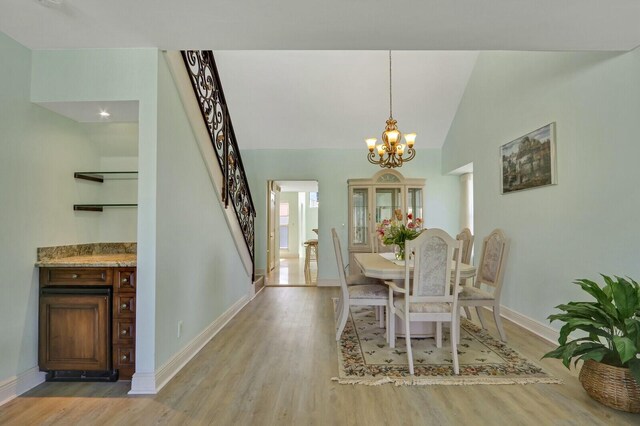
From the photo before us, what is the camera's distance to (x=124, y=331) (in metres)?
2.37

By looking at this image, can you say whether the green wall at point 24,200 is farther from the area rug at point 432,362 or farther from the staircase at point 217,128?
the area rug at point 432,362

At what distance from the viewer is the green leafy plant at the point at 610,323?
195cm

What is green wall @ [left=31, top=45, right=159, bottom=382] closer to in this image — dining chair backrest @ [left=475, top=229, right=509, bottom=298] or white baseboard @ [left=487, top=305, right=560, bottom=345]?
dining chair backrest @ [left=475, top=229, right=509, bottom=298]

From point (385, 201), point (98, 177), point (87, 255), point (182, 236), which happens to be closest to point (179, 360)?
Answer: point (182, 236)

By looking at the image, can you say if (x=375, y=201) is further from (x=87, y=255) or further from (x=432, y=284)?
(x=87, y=255)

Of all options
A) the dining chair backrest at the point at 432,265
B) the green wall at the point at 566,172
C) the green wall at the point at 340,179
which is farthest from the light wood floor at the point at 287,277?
the dining chair backrest at the point at 432,265

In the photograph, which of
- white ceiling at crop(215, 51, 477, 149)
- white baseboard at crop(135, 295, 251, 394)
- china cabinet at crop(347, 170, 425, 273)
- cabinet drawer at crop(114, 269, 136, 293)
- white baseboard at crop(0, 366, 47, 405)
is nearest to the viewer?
white baseboard at crop(0, 366, 47, 405)

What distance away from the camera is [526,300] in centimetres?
362

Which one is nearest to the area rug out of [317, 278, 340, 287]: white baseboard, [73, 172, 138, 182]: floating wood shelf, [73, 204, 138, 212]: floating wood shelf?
[73, 204, 138, 212]: floating wood shelf

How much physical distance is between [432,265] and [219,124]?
2770 mm

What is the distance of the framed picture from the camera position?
328 centimetres

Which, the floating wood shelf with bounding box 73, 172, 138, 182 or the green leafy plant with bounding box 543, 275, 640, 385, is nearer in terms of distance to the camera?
the green leafy plant with bounding box 543, 275, 640, 385

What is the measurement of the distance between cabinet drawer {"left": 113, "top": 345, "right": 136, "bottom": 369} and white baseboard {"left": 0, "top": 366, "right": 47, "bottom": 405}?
57 centimetres

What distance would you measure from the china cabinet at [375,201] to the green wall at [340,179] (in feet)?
1.08
